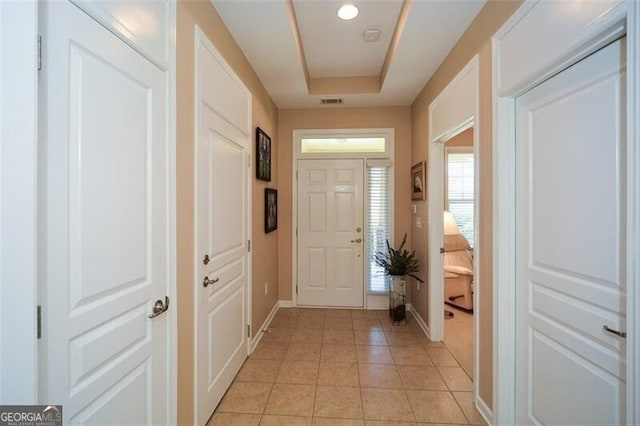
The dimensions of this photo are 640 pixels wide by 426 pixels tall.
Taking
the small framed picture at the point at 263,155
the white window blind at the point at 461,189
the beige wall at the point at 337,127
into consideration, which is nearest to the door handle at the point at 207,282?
the small framed picture at the point at 263,155

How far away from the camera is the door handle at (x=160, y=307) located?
132 centimetres

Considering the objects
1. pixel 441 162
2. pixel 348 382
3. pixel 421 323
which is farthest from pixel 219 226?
pixel 421 323

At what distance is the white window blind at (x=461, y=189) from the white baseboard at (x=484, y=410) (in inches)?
129

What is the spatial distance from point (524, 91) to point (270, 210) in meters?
2.61

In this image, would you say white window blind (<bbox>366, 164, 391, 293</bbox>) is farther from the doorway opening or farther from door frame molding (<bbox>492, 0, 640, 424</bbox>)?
door frame molding (<bbox>492, 0, 640, 424</bbox>)

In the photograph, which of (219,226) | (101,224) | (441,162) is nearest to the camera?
(101,224)

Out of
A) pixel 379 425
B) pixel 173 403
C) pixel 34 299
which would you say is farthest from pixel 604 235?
pixel 173 403

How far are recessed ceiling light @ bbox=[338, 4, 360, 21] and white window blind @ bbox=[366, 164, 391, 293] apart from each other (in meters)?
1.91

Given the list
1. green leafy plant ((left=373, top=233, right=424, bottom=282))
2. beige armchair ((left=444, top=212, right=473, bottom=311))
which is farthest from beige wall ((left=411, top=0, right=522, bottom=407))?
beige armchair ((left=444, top=212, right=473, bottom=311))

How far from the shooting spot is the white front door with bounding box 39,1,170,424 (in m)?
0.88

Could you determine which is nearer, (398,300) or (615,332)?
(615,332)

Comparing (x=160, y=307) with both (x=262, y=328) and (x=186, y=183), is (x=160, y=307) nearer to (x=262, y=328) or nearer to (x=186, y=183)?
(x=186, y=183)

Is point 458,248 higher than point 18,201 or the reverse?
the reverse

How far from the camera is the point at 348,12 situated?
2.26 meters
